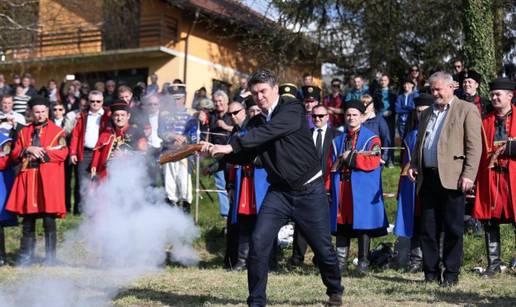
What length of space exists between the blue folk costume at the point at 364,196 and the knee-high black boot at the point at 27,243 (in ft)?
15.5

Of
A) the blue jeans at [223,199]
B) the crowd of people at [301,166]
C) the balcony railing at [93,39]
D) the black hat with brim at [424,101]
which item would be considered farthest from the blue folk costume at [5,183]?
the balcony railing at [93,39]

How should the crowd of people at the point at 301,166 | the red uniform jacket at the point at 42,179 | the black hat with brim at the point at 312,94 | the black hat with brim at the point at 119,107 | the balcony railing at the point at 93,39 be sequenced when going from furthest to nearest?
the balcony railing at the point at 93,39 < the black hat with brim at the point at 312,94 < the black hat with brim at the point at 119,107 < the red uniform jacket at the point at 42,179 < the crowd of people at the point at 301,166

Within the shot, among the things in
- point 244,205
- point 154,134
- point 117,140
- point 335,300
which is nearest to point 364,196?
point 244,205

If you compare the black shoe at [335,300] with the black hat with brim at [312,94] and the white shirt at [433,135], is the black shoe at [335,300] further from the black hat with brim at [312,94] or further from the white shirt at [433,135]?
the black hat with brim at [312,94]

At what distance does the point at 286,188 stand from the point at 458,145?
2220mm

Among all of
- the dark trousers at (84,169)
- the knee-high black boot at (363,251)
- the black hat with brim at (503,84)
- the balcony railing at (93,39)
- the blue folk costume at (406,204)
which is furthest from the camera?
the balcony railing at (93,39)

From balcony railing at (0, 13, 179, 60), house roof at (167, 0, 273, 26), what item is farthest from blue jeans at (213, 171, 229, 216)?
balcony railing at (0, 13, 179, 60)

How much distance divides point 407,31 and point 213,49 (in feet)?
41.0

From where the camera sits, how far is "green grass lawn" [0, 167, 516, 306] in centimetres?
755

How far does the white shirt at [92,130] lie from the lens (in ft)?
43.0

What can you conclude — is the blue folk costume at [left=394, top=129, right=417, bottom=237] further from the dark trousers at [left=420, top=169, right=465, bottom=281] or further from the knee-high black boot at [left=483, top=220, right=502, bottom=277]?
the dark trousers at [left=420, top=169, right=465, bottom=281]

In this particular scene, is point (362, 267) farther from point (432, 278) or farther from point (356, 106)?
point (356, 106)

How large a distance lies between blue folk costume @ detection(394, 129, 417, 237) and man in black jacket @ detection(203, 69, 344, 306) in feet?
9.77

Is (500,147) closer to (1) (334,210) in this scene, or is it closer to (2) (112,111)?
(1) (334,210)
